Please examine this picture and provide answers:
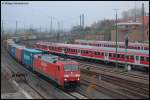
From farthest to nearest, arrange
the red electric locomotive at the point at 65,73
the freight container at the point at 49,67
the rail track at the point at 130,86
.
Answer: the freight container at the point at 49,67, the red electric locomotive at the point at 65,73, the rail track at the point at 130,86

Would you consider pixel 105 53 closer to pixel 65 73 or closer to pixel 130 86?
pixel 130 86

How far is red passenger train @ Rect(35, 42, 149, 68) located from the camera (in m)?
39.1

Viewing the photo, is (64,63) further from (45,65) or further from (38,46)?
(38,46)

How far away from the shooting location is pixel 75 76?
25234 mm

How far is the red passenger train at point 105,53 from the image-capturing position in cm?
3906

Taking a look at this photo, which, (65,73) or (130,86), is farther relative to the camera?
(130,86)

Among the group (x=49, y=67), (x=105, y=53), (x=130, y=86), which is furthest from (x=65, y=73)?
(x=105, y=53)

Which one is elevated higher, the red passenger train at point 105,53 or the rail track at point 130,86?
the red passenger train at point 105,53

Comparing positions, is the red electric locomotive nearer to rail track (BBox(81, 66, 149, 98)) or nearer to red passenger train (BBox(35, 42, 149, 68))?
rail track (BBox(81, 66, 149, 98))

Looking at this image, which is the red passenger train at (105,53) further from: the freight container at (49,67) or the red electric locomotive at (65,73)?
the red electric locomotive at (65,73)

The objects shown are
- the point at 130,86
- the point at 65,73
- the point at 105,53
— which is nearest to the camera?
the point at 65,73

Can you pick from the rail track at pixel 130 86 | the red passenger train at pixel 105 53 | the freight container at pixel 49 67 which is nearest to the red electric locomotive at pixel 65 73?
the freight container at pixel 49 67

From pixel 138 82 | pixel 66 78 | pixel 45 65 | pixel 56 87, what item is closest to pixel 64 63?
pixel 66 78

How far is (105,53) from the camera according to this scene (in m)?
46.8
